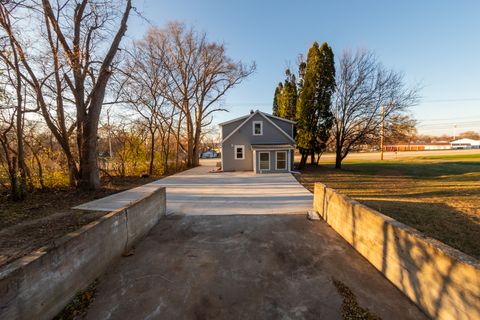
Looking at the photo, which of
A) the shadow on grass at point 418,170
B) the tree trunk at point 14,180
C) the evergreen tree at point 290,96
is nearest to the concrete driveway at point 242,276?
the tree trunk at point 14,180

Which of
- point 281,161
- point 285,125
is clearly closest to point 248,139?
point 281,161

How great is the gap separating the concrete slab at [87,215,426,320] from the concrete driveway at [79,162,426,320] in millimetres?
12

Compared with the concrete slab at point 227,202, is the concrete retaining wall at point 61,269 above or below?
above

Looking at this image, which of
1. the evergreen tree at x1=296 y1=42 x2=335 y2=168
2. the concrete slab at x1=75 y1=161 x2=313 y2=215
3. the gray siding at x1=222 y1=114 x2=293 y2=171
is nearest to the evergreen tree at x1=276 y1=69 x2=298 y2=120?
the evergreen tree at x1=296 y1=42 x2=335 y2=168

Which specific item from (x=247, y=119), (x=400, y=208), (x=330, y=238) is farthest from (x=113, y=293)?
(x=247, y=119)

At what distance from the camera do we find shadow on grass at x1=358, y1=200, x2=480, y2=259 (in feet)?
11.5

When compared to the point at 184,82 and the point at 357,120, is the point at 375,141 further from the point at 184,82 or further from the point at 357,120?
the point at 184,82

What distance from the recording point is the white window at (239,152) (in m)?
16.6

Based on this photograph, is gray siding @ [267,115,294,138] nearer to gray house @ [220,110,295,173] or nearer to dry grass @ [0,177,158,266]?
gray house @ [220,110,295,173]

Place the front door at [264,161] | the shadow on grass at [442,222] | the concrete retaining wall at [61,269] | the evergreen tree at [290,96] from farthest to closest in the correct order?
1. the evergreen tree at [290,96]
2. the front door at [264,161]
3. the shadow on grass at [442,222]
4. the concrete retaining wall at [61,269]

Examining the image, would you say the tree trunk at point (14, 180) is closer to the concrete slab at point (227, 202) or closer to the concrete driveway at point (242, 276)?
the concrete slab at point (227, 202)

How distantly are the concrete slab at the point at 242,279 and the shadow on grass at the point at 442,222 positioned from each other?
1698 mm

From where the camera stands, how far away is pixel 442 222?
4309mm

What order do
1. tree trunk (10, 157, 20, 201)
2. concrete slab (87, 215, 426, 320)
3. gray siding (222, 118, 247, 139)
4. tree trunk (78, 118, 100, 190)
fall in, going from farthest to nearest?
gray siding (222, 118, 247, 139), tree trunk (78, 118, 100, 190), tree trunk (10, 157, 20, 201), concrete slab (87, 215, 426, 320)
